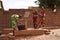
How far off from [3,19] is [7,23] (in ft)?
1.96

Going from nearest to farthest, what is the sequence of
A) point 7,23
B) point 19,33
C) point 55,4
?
point 19,33 < point 7,23 < point 55,4

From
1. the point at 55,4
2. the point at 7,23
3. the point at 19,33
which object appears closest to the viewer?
the point at 19,33

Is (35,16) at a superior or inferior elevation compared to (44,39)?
superior

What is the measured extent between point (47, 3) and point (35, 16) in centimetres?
2369

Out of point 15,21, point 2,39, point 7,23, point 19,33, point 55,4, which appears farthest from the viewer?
point 55,4

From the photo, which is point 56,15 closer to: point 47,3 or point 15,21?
point 15,21

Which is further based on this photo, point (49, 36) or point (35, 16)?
point (35, 16)

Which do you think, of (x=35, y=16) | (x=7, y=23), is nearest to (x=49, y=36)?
(x=35, y=16)

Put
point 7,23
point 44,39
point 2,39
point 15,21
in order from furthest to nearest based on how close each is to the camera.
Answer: point 7,23
point 15,21
point 44,39
point 2,39

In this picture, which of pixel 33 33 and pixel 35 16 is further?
pixel 35 16

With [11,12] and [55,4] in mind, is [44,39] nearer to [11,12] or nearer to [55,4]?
[11,12]

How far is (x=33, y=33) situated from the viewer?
53.8 ft

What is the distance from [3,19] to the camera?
26.7 meters

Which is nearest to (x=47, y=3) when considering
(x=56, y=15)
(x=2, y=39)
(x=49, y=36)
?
(x=56, y=15)
